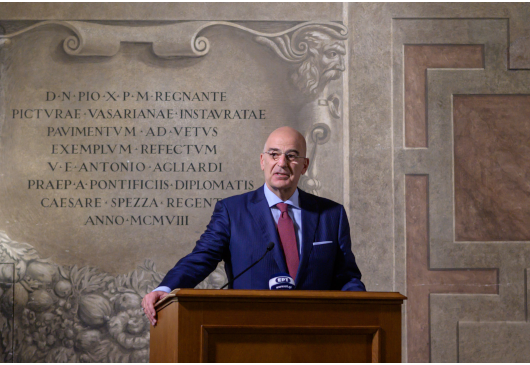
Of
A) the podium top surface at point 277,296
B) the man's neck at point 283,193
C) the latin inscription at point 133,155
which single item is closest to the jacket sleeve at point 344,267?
the man's neck at point 283,193

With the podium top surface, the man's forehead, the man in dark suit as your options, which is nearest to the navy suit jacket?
the man in dark suit

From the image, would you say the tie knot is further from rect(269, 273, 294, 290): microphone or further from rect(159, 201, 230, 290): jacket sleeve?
rect(269, 273, 294, 290): microphone

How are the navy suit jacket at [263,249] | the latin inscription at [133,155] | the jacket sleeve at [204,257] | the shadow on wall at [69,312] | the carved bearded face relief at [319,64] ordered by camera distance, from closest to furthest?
the jacket sleeve at [204,257] < the navy suit jacket at [263,249] < the shadow on wall at [69,312] < the latin inscription at [133,155] < the carved bearded face relief at [319,64]

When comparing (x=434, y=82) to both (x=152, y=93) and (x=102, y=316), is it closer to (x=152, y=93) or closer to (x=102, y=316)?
(x=152, y=93)

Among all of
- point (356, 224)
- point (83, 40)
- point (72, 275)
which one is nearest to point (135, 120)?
point (83, 40)

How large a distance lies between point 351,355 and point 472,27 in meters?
3.60

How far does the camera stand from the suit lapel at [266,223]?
257cm

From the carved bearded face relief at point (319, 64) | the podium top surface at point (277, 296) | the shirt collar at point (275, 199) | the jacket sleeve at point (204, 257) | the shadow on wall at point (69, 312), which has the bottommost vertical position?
the shadow on wall at point (69, 312)

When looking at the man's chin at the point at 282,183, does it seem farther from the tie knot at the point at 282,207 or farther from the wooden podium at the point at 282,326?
the wooden podium at the point at 282,326

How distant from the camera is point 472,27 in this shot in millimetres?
4719

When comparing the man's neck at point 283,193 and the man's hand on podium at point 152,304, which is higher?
the man's neck at point 283,193

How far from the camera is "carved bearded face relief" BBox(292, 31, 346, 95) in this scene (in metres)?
4.71

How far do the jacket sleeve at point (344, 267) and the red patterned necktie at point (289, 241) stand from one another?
0.19 m

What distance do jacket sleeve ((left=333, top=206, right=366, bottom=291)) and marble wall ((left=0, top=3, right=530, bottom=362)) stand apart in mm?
1813
